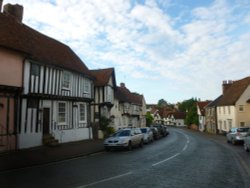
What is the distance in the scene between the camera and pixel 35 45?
23.9m

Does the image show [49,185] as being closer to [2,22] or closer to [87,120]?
[2,22]

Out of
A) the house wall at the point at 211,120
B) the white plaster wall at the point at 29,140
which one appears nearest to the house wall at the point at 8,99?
the white plaster wall at the point at 29,140

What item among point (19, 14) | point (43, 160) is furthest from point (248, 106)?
point (43, 160)

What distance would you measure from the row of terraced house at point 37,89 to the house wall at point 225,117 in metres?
26.3

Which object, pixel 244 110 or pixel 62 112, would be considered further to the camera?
pixel 244 110

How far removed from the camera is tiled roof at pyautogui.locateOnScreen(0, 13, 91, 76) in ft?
66.1

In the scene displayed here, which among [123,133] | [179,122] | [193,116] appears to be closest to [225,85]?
[193,116]

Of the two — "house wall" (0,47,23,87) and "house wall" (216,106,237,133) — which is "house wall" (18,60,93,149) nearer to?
"house wall" (0,47,23,87)

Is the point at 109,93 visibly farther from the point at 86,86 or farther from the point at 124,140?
the point at 124,140

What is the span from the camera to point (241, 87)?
50.3 meters

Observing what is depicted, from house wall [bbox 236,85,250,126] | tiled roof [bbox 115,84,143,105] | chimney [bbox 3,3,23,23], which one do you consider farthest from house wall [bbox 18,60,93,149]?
house wall [bbox 236,85,250,126]

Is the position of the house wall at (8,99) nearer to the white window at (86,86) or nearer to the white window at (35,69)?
the white window at (35,69)

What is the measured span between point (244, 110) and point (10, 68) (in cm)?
3985

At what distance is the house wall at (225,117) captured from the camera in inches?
1937
